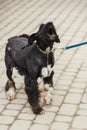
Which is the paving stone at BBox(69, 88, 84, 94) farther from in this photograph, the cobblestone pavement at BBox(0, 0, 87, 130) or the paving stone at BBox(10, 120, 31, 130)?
the paving stone at BBox(10, 120, 31, 130)

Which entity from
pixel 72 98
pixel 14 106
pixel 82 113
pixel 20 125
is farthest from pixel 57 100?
pixel 20 125

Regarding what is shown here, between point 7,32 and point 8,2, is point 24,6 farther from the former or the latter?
point 7,32

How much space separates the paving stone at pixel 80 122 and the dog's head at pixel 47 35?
4.03 ft

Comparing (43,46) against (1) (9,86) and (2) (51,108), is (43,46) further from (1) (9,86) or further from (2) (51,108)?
(1) (9,86)

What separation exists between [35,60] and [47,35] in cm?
56

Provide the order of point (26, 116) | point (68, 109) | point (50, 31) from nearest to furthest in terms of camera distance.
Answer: point (50, 31), point (26, 116), point (68, 109)

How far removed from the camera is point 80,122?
5621mm

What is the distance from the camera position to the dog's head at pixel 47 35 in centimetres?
507

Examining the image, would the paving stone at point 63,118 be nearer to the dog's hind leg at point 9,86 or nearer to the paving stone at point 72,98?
the paving stone at point 72,98

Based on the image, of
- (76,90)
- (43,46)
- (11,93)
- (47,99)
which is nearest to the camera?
(43,46)

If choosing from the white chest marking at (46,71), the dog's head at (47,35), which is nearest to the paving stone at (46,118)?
the white chest marking at (46,71)

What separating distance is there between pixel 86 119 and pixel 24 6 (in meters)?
8.34

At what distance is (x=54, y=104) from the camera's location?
6.20 metres

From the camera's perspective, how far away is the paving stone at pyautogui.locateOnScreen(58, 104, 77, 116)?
19.4 feet
